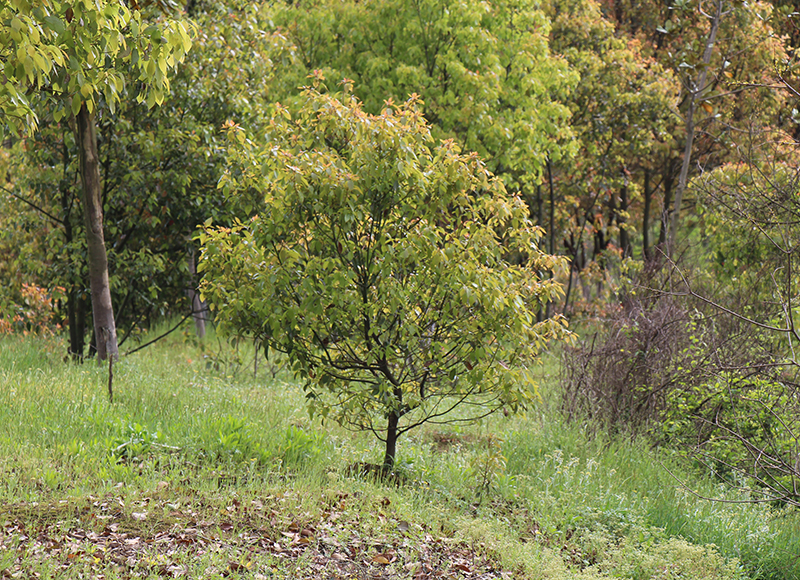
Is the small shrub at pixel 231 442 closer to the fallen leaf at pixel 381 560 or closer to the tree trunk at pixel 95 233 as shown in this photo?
the fallen leaf at pixel 381 560

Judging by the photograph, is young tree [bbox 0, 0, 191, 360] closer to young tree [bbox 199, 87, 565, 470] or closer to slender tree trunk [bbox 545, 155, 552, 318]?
young tree [bbox 199, 87, 565, 470]

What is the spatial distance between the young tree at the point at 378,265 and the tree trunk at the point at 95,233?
298cm

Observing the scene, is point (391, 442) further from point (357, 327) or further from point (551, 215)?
point (551, 215)

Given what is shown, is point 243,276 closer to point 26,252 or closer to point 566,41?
point 26,252

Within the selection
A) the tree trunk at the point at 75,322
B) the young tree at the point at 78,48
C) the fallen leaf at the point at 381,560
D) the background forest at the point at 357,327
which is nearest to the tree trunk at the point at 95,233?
the background forest at the point at 357,327

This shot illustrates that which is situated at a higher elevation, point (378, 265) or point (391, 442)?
point (378, 265)

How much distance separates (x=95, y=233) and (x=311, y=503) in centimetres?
493

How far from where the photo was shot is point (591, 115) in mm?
17516

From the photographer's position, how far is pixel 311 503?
5.34 metres

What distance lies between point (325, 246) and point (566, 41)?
13392mm

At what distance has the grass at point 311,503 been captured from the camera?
15.1 feet

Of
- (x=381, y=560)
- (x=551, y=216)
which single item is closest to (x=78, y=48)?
(x=381, y=560)

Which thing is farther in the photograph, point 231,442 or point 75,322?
point 75,322

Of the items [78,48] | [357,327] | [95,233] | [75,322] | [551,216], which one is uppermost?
[78,48]
